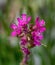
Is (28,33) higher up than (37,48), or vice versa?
(28,33)

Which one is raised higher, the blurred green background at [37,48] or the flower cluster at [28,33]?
the flower cluster at [28,33]

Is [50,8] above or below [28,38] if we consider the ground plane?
below

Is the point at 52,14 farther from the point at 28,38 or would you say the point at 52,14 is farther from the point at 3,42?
the point at 28,38

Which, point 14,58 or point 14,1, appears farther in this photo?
point 14,1

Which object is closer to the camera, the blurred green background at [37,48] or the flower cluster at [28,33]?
the flower cluster at [28,33]

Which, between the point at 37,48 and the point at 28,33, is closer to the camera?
the point at 28,33

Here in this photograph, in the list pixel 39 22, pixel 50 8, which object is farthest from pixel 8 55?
pixel 39 22

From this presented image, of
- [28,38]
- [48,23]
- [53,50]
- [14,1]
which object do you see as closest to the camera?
[28,38]

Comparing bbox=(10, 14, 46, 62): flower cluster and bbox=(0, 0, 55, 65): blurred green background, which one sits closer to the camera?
bbox=(10, 14, 46, 62): flower cluster

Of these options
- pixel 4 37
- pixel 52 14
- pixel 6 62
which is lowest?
pixel 6 62

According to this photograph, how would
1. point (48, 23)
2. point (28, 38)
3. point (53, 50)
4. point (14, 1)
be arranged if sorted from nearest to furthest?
point (28, 38)
point (48, 23)
point (53, 50)
point (14, 1)

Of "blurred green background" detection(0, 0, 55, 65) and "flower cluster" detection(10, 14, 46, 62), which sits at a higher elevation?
"flower cluster" detection(10, 14, 46, 62)
